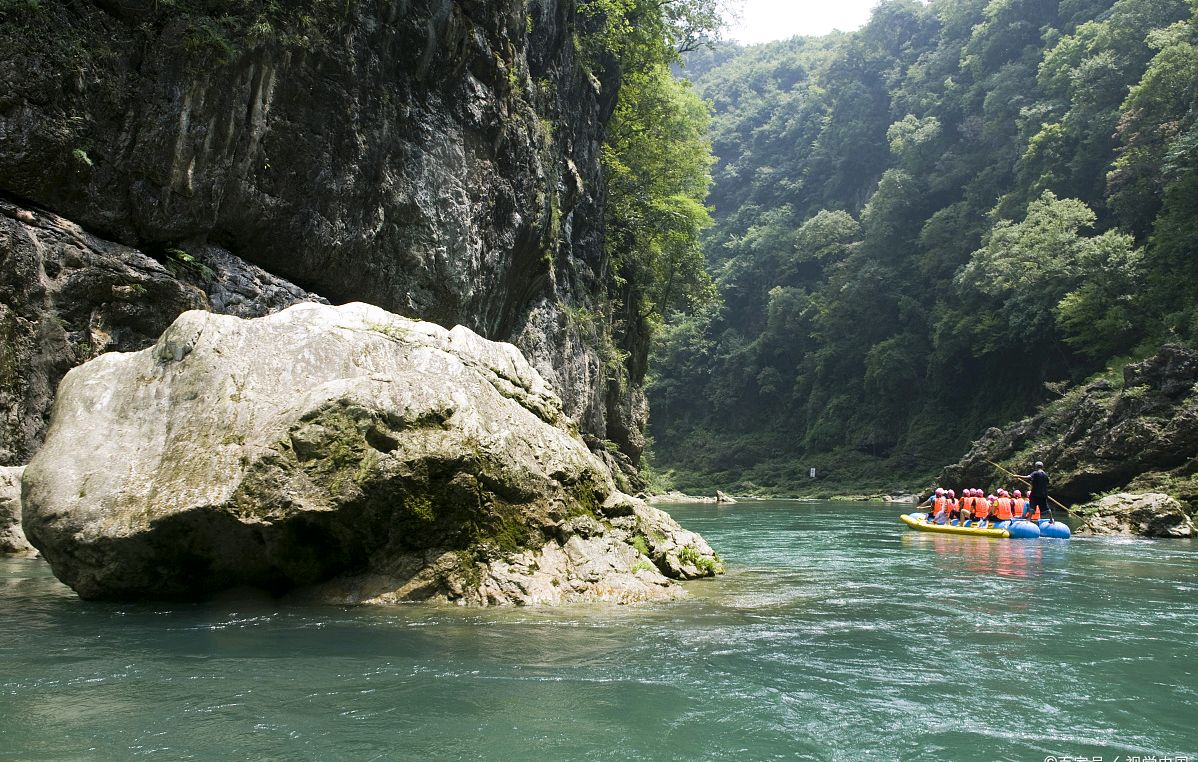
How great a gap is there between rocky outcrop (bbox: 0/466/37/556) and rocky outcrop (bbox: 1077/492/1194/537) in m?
19.1

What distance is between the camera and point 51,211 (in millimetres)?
11969

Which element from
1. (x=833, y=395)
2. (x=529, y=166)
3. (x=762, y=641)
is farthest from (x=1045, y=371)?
(x=762, y=641)

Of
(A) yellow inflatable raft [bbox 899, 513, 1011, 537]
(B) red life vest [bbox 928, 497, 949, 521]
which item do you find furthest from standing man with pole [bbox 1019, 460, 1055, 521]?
(A) yellow inflatable raft [bbox 899, 513, 1011, 537]

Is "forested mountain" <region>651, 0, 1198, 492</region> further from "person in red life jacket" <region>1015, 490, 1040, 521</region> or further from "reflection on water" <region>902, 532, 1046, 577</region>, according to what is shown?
"reflection on water" <region>902, 532, 1046, 577</region>

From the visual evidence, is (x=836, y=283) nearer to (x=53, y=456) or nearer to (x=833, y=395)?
(x=833, y=395)

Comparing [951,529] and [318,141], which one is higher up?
[318,141]

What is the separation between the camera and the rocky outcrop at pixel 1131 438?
2236cm

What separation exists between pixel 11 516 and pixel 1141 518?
19997mm

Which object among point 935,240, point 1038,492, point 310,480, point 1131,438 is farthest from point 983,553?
point 935,240

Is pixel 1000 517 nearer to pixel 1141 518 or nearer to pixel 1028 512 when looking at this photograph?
pixel 1028 512

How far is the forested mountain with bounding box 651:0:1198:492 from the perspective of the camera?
1394 inches

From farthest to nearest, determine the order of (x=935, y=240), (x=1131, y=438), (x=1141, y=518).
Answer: (x=935, y=240) < (x=1131, y=438) < (x=1141, y=518)

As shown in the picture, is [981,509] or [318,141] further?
[981,509]

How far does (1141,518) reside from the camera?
17.9m
